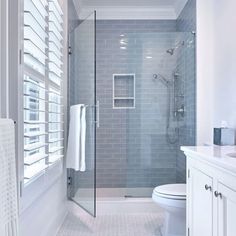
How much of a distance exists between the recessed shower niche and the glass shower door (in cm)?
84

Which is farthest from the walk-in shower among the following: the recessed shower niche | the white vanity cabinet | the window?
the white vanity cabinet

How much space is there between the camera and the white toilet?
2.49 metres

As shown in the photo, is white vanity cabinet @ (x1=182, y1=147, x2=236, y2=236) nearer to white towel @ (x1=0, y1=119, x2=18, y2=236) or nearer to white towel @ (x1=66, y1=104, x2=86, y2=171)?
white towel @ (x1=0, y1=119, x2=18, y2=236)

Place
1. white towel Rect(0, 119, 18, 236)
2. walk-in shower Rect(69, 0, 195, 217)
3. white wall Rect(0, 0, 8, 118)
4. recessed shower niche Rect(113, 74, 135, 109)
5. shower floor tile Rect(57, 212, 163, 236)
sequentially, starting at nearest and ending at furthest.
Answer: white towel Rect(0, 119, 18, 236) → white wall Rect(0, 0, 8, 118) → shower floor tile Rect(57, 212, 163, 236) → walk-in shower Rect(69, 0, 195, 217) → recessed shower niche Rect(113, 74, 135, 109)

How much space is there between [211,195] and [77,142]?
1.73m

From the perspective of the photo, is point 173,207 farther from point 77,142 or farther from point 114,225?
point 77,142

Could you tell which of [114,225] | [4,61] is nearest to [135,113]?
[114,225]

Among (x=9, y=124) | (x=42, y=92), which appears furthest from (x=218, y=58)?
(x=9, y=124)

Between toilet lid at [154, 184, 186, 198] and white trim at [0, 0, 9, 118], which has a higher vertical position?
white trim at [0, 0, 9, 118]

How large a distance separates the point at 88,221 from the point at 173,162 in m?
1.48

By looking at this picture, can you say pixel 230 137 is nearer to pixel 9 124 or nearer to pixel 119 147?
pixel 9 124

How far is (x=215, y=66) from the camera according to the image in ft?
9.55

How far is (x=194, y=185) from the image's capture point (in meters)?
1.98

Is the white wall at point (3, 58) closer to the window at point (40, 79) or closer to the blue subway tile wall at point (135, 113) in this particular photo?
the window at point (40, 79)
